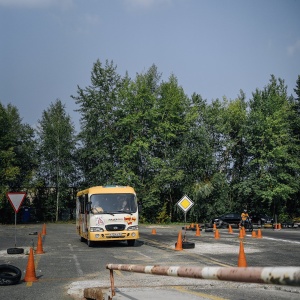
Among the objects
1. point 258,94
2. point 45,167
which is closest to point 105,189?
point 45,167

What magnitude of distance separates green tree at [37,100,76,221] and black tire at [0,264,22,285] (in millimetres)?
49379

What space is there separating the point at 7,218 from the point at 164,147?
2126cm

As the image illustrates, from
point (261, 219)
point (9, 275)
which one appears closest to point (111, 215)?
point (9, 275)

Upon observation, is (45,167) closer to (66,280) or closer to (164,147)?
(164,147)

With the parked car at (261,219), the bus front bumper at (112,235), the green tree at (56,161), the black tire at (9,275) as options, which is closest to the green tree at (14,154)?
the green tree at (56,161)

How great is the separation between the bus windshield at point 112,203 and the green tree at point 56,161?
39.7 meters

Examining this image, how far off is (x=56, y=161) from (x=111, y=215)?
138ft

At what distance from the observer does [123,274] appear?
13.0m

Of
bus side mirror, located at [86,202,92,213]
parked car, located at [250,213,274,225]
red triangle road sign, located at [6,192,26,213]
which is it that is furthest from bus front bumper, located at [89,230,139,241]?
parked car, located at [250,213,274,225]

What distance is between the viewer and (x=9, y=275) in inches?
467

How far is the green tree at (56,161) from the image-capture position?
61.8 m

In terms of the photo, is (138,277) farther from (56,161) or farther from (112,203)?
(56,161)

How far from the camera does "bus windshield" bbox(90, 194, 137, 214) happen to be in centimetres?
2225

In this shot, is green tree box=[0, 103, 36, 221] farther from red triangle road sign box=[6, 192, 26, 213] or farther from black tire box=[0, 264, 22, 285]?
black tire box=[0, 264, 22, 285]
